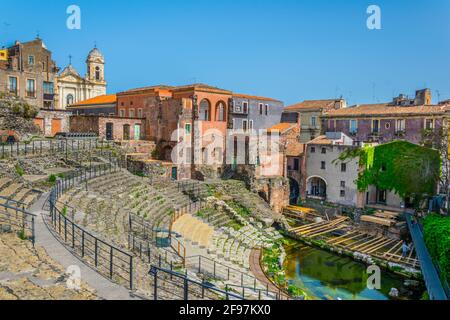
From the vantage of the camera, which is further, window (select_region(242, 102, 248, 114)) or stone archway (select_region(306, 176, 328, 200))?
window (select_region(242, 102, 248, 114))

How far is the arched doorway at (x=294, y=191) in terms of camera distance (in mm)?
41406

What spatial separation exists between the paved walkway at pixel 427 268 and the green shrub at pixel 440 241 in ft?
1.76

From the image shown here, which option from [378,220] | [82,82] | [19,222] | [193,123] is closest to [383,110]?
[378,220]

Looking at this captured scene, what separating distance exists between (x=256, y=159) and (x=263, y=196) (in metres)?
4.37

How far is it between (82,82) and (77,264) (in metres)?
58.4

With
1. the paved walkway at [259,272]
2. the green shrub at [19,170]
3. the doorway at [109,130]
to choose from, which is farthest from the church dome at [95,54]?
the paved walkway at [259,272]

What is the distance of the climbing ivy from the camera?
33.8 meters

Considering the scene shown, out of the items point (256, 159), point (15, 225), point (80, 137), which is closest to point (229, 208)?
point (256, 159)

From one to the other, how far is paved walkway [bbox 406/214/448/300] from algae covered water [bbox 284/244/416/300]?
2010mm

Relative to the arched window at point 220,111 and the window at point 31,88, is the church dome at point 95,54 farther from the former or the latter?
the arched window at point 220,111

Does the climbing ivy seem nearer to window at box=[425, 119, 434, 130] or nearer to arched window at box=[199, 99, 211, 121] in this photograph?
window at box=[425, 119, 434, 130]

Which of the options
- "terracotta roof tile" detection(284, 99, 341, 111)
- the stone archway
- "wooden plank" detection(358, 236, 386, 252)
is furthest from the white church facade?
"wooden plank" detection(358, 236, 386, 252)

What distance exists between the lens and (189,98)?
37594mm

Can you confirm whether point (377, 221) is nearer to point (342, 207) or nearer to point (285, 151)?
point (342, 207)
